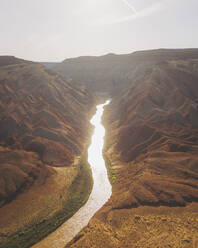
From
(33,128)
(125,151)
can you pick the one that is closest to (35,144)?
(33,128)

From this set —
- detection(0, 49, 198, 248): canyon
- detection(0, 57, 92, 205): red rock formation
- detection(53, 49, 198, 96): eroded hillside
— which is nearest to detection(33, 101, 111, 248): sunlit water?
detection(0, 49, 198, 248): canyon

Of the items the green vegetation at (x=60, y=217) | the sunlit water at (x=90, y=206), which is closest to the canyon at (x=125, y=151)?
the green vegetation at (x=60, y=217)

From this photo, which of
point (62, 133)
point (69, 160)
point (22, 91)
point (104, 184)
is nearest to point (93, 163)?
point (69, 160)

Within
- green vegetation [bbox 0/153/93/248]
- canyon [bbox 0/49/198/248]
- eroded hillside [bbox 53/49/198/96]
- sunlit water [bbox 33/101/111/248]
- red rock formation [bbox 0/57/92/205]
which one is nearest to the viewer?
canyon [bbox 0/49/198/248]

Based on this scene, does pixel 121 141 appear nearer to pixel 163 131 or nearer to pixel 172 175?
pixel 163 131

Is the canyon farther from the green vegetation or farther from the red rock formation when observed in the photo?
the green vegetation
